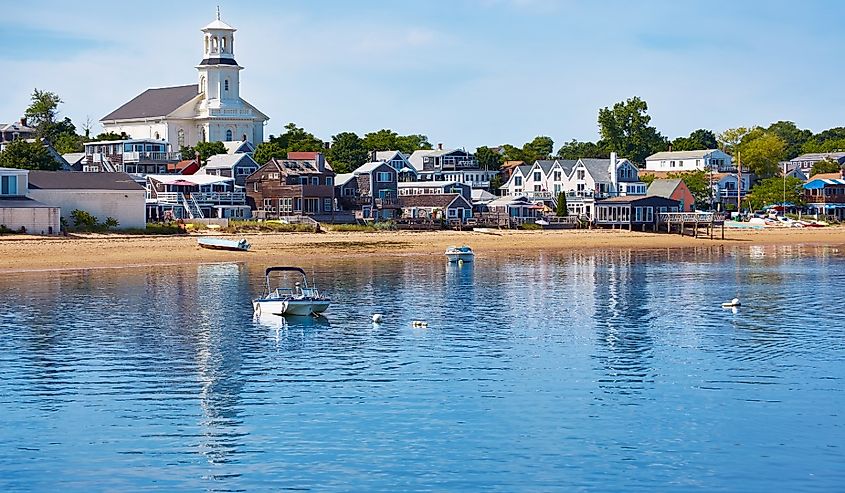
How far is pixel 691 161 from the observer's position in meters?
165

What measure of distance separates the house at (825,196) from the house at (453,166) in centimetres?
4063

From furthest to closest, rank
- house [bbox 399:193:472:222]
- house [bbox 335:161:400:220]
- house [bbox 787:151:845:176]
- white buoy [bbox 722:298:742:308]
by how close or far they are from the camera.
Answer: house [bbox 787:151:845:176] < house [bbox 335:161:400:220] < house [bbox 399:193:472:222] < white buoy [bbox 722:298:742:308]

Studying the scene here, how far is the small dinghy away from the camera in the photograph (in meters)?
79.5

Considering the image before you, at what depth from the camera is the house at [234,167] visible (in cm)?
12144

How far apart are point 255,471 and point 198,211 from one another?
82433 millimetres

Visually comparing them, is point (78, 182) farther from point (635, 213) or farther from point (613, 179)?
point (613, 179)

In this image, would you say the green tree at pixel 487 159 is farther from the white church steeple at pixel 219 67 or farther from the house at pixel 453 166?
the white church steeple at pixel 219 67

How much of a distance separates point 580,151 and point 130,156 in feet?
257

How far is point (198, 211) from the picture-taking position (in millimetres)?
104438

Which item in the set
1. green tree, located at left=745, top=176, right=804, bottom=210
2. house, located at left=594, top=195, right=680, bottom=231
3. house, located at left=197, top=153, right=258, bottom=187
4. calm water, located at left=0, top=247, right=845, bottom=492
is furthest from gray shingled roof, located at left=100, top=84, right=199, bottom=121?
calm water, located at left=0, top=247, right=845, bottom=492

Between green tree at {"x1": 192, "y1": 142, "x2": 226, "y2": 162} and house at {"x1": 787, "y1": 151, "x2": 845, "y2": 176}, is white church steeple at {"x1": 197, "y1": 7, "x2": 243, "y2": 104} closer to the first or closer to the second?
green tree at {"x1": 192, "y1": 142, "x2": 226, "y2": 162}

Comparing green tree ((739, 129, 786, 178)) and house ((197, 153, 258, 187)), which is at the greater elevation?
green tree ((739, 129, 786, 178))

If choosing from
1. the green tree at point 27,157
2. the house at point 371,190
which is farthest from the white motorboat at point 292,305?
→ the house at point 371,190

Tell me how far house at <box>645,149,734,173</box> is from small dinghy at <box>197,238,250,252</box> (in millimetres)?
95471
